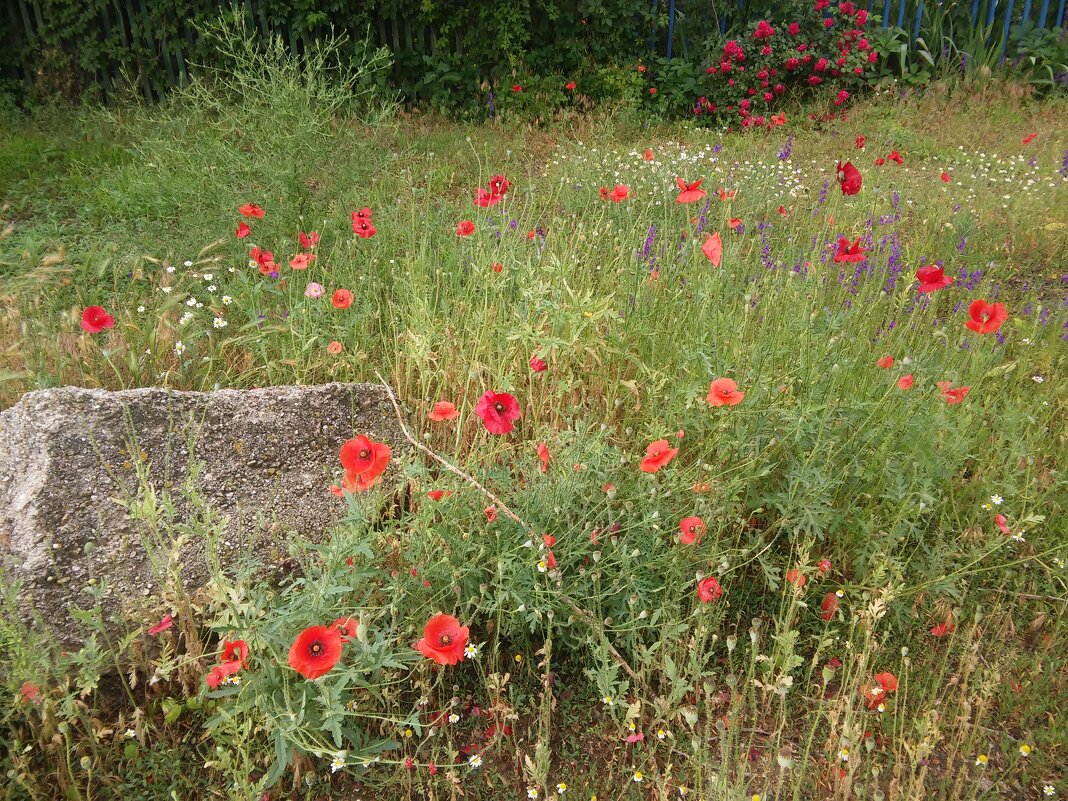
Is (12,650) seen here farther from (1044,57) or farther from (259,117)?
(1044,57)

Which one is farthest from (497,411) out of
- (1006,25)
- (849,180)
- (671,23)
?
(1006,25)

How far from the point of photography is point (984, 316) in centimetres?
234

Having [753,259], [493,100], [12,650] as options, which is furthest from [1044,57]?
[12,650]

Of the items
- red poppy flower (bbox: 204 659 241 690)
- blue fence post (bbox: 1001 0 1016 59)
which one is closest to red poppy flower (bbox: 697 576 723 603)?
red poppy flower (bbox: 204 659 241 690)

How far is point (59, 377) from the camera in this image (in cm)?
284

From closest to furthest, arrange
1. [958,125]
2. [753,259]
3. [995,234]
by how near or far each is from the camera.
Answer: [753,259], [995,234], [958,125]

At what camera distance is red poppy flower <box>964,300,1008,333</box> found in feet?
7.40

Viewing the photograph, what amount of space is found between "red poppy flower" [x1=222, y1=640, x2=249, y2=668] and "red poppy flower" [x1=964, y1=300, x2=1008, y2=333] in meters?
2.07

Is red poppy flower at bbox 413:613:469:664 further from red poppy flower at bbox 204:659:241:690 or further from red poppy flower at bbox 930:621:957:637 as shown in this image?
red poppy flower at bbox 930:621:957:637

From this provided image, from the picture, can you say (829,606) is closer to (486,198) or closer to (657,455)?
(657,455)

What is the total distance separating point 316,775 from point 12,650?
77 cm

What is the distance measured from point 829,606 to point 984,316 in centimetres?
98

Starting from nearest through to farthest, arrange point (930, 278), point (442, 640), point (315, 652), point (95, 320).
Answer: point (315, 652), point (442, 640), point (930, 278), point (95, 320)

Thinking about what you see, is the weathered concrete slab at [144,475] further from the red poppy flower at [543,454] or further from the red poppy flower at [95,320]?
the red poppy flower at [543,454]
